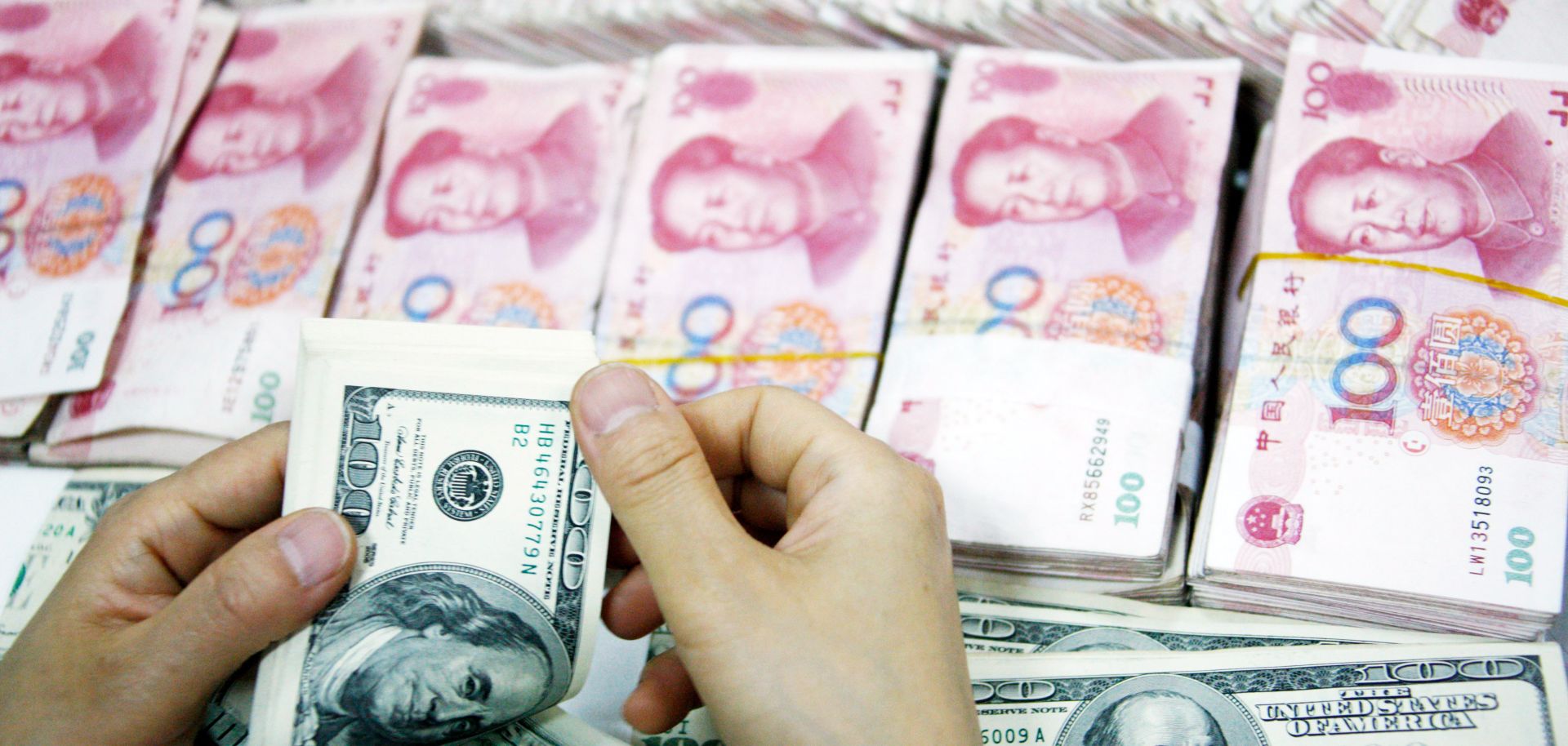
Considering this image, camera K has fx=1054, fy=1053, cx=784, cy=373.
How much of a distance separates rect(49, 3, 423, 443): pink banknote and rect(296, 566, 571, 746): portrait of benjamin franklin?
23.3 inches

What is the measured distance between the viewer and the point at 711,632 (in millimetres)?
811

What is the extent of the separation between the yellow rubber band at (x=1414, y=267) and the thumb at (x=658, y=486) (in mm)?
819

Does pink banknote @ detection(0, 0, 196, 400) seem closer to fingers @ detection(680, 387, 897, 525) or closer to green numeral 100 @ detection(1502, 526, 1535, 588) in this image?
fingers @ detection(680, 387, 897, 525)

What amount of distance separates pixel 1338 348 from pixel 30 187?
73.1 inches

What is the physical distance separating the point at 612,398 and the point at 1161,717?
0.67 metres

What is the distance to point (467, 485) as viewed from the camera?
3.14 feet

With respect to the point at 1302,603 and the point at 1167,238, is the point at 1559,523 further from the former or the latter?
the point at 1167,238

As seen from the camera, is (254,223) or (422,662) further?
(254,223)

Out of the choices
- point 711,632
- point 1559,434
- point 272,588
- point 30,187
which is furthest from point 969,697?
point 30,187

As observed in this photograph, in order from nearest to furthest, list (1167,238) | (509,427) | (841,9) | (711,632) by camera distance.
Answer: (711,632) → (509,427) → (1167,238) → (841,9)

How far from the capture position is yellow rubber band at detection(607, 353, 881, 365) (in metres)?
1.36

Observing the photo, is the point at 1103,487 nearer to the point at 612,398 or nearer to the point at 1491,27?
the point at 612,398

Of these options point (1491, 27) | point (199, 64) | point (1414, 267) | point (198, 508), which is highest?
point (1491, 27)

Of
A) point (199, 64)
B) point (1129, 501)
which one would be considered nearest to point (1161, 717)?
point (1129, 501)
